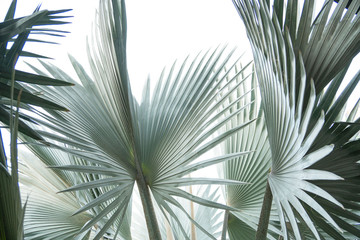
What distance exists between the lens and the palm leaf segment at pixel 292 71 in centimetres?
85

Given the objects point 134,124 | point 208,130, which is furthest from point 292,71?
point 134,124

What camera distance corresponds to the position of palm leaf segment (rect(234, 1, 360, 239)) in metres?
0.85

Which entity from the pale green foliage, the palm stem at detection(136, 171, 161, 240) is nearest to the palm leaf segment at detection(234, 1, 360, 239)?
the pale green foliage

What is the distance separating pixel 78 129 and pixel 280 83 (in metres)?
0.60

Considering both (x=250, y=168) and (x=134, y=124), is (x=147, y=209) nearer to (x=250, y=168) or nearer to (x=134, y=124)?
(x=134, y=124)

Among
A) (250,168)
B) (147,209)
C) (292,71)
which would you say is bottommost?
(147,209)

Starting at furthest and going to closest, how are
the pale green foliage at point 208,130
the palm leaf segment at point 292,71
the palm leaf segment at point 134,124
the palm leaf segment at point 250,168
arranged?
the palm leaf segment at point 250,168, the palm leaf segment at point 134,124, the pale green foliage at point 208,130, the palm leaf segment at point 292,71

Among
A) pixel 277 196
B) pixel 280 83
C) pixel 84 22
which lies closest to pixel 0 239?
pixel 277 196

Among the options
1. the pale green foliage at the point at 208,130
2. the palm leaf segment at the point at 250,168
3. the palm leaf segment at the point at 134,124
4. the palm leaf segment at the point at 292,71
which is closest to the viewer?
the palm leaf segment at the point at 292,71

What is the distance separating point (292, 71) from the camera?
0.94 meters

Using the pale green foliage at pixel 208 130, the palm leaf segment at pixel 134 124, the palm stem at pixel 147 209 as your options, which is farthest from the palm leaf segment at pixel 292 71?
the palm stem at pixel 147 209

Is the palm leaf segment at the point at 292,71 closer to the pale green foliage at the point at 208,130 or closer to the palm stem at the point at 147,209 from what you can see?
the pale green foliage at the point at 208,130

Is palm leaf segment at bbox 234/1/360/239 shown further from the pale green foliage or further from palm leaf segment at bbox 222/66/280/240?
palm leaf segment at bbox 222/66/280/240

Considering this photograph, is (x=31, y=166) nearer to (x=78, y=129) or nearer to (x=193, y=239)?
(x=78, y=129)
